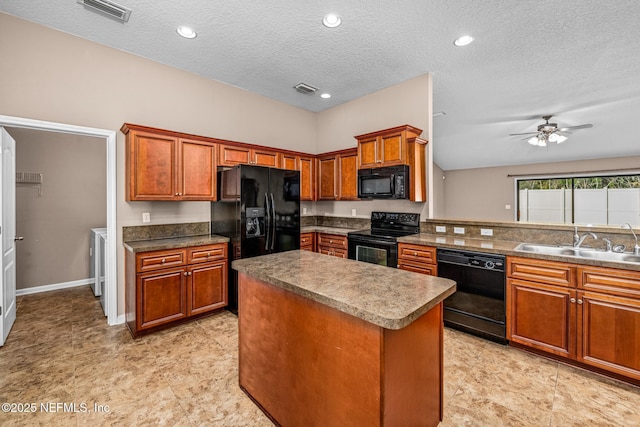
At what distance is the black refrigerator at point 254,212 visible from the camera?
345 cm

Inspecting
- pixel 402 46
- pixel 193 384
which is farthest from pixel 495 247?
pixel 193 384

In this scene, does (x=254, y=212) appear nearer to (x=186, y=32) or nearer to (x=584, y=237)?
(x=186, y=32)

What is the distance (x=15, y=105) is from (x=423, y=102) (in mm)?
4638

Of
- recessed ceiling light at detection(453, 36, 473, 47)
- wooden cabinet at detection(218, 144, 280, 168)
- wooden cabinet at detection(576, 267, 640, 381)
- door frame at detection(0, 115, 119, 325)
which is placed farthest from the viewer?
wooden cabinet at detection(218, 144, 280, 168)

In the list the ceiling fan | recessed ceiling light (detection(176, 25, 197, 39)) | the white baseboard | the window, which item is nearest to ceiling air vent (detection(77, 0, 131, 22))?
recessed ceiling light (detection(176, 25, 197, 39))

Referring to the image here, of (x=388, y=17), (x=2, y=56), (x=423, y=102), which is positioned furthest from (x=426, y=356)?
(x=2, y=56)

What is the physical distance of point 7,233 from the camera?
2949mm

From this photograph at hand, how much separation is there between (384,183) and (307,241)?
1575 millimetres

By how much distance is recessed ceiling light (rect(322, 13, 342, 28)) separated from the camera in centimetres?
270

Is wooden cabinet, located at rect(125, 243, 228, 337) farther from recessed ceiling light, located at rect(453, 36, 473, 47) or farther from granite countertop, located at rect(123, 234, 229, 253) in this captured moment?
recessed ceiling light, located at rect(453, 36, 473, 47)

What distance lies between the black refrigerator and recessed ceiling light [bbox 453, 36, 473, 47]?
8.26 ft

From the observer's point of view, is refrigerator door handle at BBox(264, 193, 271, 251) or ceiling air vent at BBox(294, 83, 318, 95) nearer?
refrigerator door handle at BBox(264, 193, 271, 251)

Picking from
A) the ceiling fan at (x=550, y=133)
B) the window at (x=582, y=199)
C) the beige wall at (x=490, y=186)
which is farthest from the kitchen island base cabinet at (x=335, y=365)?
the beige wall at (x=490, y=186)

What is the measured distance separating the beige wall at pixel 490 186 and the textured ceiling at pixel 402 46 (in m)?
2.26
